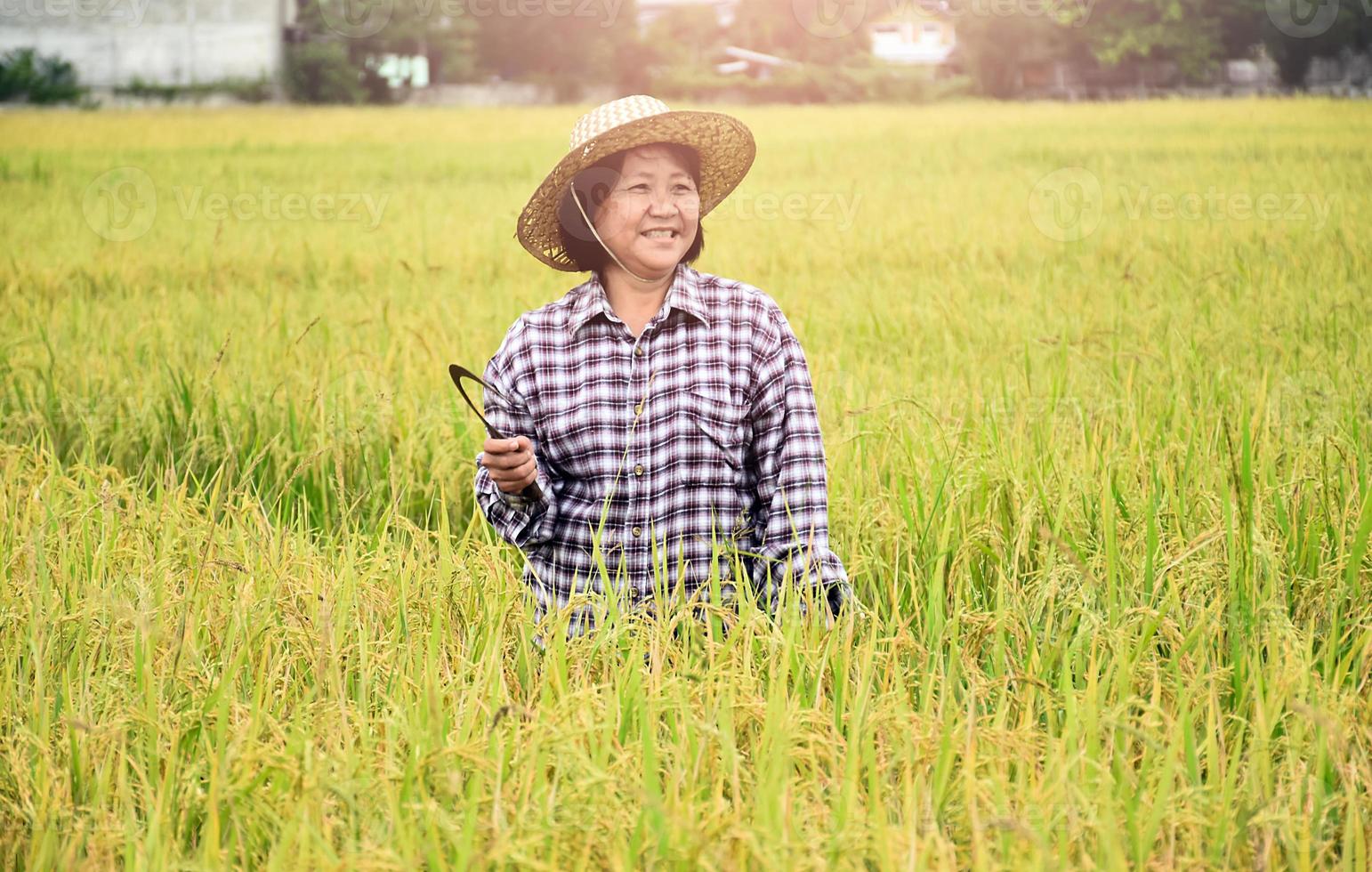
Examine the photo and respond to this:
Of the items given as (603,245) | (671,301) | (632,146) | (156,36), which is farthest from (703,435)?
(156,36)

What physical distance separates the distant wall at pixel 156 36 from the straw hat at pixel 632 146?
23.7m

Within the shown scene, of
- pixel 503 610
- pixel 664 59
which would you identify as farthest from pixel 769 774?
pixel 664 59

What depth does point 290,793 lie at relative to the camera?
53.4 inches

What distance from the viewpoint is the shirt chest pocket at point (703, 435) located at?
200cm

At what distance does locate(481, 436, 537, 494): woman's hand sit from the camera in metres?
1.80

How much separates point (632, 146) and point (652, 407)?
1.32 ft

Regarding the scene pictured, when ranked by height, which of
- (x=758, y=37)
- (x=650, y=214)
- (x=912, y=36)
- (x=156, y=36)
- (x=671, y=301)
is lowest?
(x=671, y=301)

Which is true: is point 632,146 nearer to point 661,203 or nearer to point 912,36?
point 661,203

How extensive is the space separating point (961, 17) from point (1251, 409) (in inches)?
965

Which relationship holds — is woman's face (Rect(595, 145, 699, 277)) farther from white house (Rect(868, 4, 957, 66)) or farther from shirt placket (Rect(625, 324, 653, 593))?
white house (Rect(868, 4, 957, 66))

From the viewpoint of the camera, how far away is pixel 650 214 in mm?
1993

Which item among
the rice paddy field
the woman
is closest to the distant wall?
the rice paddy field

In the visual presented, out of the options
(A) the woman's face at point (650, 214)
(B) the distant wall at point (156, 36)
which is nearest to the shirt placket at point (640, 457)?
(A) the woman's face at point (650, 214)

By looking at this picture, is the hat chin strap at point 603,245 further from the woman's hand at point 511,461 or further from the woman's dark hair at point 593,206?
the woman's hand at point 511,461
